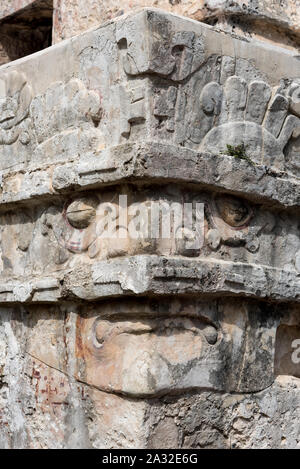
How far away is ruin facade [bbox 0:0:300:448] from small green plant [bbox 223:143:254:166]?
0.8 inches

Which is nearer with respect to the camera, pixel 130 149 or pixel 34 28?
pixel 130 149

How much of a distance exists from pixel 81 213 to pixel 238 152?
0.82 metres

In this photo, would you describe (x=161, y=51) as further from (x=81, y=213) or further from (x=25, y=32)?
(x=25, y=32)

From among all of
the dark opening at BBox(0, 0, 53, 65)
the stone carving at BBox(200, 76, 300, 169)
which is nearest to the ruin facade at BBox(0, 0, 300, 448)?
the stone carving at BBox(200, 76, 300, 169)

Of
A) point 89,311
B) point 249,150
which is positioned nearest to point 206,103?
point 249,150

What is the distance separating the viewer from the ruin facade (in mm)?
4336

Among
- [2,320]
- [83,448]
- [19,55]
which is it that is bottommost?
[83,448]

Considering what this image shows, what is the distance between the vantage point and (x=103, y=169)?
14.4ft

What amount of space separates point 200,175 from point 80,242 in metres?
0.70

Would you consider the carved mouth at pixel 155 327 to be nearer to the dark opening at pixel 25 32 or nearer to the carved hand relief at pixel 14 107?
the carved hand relief at pixel 14 107

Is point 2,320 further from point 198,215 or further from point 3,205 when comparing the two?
point 198,215

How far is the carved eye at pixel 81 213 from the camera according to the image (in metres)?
4.58

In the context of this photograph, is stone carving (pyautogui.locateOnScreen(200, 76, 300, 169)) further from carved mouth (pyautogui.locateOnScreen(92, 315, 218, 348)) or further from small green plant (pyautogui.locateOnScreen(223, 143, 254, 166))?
carved mouth (pyautogui.locateOnScreen(92, 315, 218, 348))

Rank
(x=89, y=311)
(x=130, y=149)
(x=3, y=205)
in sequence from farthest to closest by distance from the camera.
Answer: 1. (x=3, y=205)
2. (x=89, y=311)
3. (x=130, y=149)
